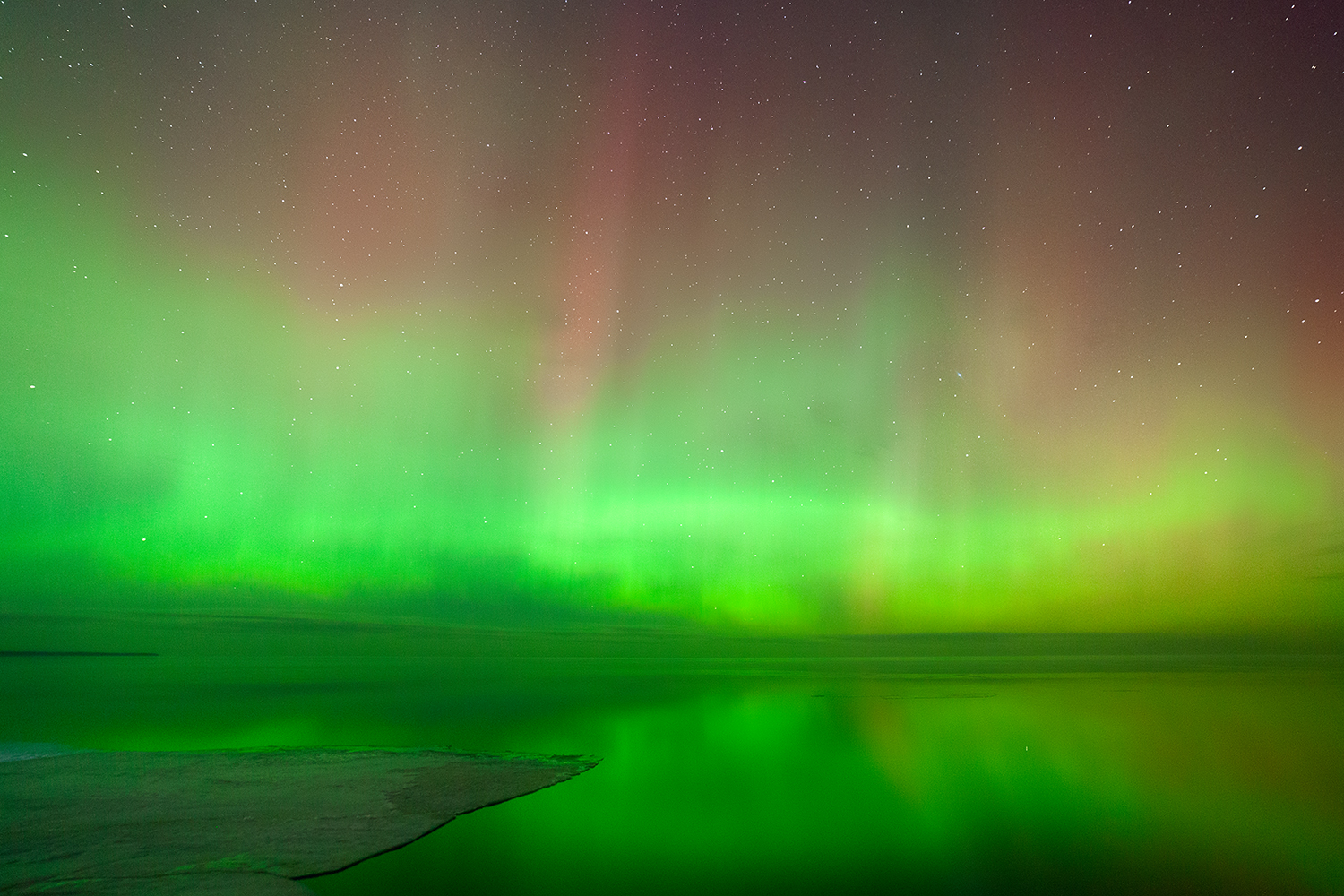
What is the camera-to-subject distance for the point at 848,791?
13625 millimetres

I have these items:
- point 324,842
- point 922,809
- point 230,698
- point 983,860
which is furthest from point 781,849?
point 230,698

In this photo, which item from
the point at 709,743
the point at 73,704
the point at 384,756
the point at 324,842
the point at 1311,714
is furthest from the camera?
the point at 73,704

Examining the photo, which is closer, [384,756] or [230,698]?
[384,756]

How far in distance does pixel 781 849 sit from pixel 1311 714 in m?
27.1

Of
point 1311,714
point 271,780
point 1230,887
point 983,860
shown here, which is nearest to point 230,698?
point 271,780

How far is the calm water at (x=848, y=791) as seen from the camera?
8875 mm

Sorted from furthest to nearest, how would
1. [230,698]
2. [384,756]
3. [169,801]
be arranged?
[230,698]
[384,756]
[169,801]

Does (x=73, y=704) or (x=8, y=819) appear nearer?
(x=8, y=819)

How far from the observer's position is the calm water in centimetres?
888

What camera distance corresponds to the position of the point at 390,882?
8219 millimetres

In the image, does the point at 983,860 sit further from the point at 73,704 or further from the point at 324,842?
the point at 73,704

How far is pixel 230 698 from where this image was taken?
33.8 meters

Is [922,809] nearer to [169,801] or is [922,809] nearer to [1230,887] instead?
[1230,887]

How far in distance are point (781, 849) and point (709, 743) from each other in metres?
9.75
